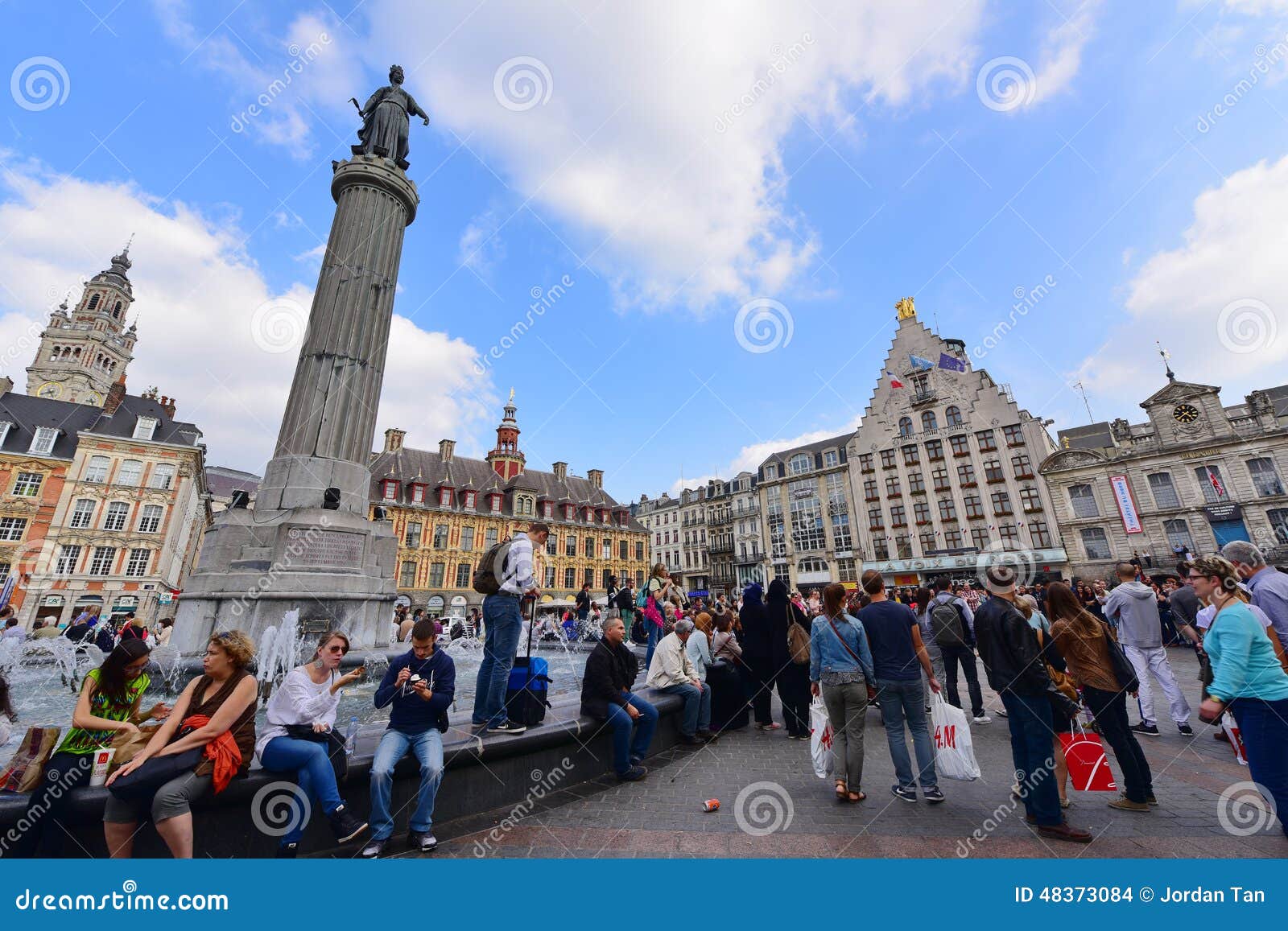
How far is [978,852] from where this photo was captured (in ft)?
12.0

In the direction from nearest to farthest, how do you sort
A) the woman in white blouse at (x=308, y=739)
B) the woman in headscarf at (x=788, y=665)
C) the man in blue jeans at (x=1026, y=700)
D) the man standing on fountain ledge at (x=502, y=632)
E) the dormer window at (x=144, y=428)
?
the woman in white blouse at (x=308, y=739) → the man in blue jeans at (x=1026, y=700) → the man standing on fountain ledge at (x=502, y=632) → the woman in headscarf at (x=788, y=665) → the dormer window at (x=144, y=428)

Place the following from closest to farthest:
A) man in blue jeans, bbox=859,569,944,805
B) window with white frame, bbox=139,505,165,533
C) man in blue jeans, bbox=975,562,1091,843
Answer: man in blue jeans, bbox=975,562,1091,843
man in blue jeans, bbox=859,569,944,805
window with white frame, bbox=139,505,165,533

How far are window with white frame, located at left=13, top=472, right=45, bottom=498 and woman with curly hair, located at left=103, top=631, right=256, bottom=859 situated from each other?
147ft

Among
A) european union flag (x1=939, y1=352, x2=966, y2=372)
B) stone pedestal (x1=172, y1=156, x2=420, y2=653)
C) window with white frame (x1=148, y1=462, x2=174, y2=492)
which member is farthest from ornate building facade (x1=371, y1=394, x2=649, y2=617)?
european union flag (x1=939, y1=352, x2=966, y2=372)

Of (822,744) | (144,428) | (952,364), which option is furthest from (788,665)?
(144,428)

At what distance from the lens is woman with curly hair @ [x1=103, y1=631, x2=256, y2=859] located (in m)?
3.05

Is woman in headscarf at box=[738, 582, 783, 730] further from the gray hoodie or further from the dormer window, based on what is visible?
the dormer window

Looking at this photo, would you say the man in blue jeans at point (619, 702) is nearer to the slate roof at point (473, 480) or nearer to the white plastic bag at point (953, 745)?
the white plastic bag at point (953, 745)

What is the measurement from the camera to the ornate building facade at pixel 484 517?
41.0 meters

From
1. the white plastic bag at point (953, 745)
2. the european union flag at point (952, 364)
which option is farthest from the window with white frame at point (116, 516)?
the european union flag at point (952, 364)

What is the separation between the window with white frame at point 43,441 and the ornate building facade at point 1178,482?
6801 centimetres

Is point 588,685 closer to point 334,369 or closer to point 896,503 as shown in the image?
point 334,369

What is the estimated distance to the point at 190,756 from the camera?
10.6 ft

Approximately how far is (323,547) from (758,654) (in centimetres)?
783
